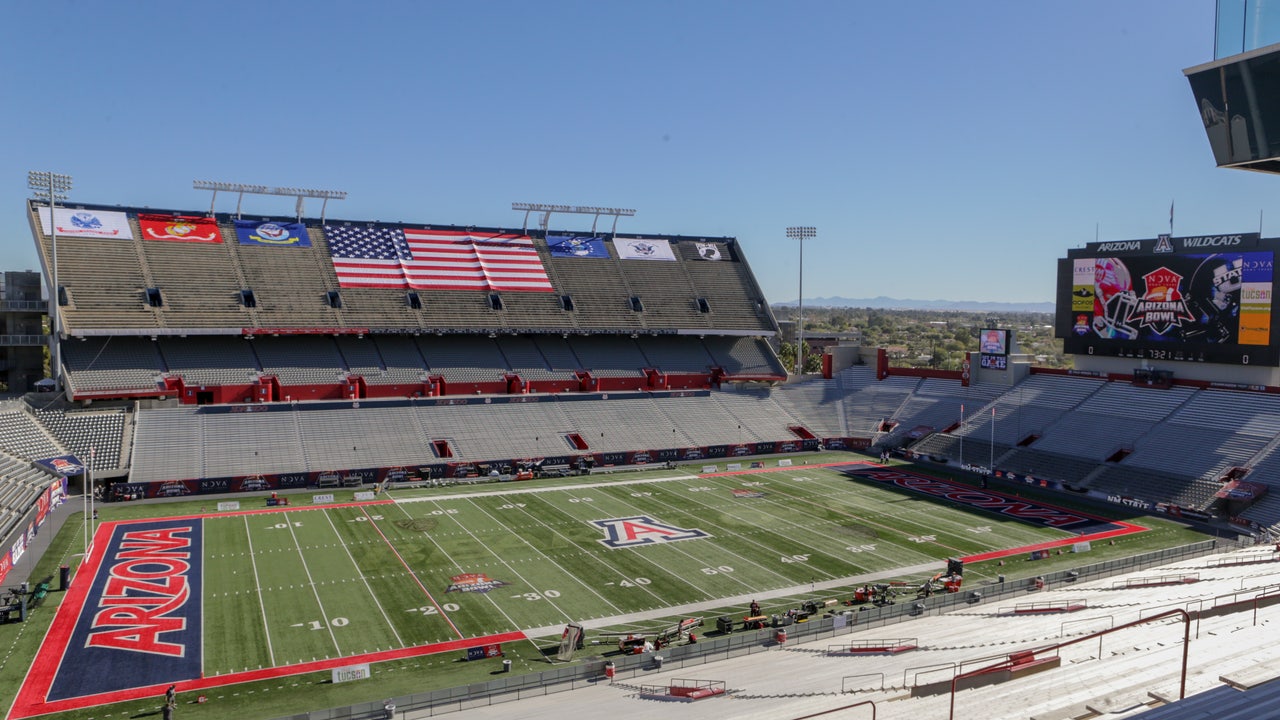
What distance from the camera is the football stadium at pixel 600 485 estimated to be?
2070 centimetres

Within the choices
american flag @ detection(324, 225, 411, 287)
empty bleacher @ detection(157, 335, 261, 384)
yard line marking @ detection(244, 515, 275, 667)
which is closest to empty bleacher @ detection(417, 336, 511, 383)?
american flag @ detection(324, 225, 411, 287)

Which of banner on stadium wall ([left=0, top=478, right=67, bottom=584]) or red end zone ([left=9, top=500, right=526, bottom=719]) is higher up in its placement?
banner on stadium wall ([left=0, top=478, right=67, bottom=584])

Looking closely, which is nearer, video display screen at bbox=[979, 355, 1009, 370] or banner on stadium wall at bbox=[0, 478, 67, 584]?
banner on stadium wall at bbox=[0, 478, 67, 584]

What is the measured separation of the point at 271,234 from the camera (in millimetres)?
60812

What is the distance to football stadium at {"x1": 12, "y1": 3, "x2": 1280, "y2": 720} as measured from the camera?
815 inches

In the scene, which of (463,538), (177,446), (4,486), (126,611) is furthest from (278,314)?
(126,611)

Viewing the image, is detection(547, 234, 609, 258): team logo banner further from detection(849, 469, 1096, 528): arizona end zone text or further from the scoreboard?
the scoreboard

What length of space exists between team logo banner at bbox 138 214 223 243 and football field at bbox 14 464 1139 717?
26285 mm

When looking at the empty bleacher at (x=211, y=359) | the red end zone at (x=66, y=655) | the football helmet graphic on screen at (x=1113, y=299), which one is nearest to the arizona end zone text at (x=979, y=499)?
the football helmet graphic on screen at (x=1113, y=299)

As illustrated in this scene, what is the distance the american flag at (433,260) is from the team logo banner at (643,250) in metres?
7.85

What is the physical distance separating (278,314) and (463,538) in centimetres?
2708

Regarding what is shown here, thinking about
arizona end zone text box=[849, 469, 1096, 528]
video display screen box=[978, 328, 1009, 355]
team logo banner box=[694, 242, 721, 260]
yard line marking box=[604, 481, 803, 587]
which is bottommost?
yard line marking box=[604, 481, 803, 587]

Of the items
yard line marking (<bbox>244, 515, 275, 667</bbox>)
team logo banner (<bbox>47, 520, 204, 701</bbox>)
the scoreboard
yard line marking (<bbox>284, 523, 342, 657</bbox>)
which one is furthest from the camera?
the scoreboard

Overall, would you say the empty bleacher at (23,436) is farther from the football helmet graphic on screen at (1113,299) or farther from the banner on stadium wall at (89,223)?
the football helmet graphic on screen at (1113,299)
